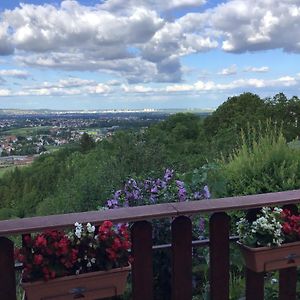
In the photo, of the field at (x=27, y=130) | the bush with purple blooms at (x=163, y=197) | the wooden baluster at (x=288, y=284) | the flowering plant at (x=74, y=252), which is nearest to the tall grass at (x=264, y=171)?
the bush with purple blooms at (x=163, y=197)

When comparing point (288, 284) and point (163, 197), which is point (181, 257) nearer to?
point (288, 284)

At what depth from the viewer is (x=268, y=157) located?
410 cm

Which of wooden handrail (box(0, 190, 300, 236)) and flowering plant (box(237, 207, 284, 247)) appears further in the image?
flowering plant (box(237, 207, 284, 247))

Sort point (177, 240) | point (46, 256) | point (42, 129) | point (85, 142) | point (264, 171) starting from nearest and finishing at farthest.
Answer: point (46, 256) < point (177, 240) < point (264, 171) < point (42, 129) < point (85, 142)

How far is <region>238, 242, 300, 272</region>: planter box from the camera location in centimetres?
194

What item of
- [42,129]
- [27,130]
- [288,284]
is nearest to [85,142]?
[42,129]

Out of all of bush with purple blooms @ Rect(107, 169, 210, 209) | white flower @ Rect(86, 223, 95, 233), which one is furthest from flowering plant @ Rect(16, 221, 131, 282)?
bush with purple blooms @ Rect(107, 169, 210, 209)

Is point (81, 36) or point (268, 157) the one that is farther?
point (81, 36)

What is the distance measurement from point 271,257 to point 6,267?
110cm

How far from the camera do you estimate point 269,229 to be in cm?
194

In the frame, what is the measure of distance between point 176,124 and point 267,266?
1785 cm

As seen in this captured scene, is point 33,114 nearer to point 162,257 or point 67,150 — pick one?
point 67,150

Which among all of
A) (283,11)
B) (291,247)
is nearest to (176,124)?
(283,11)

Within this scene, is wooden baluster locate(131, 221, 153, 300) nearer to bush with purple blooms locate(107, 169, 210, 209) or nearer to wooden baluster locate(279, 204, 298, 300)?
wooden baluster locate(279, 204, 298, 300)
